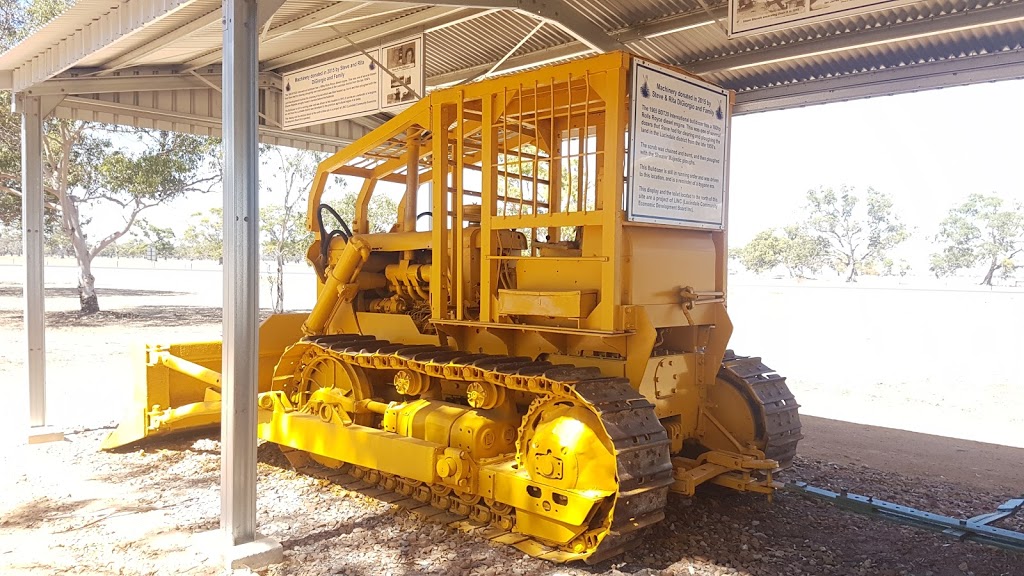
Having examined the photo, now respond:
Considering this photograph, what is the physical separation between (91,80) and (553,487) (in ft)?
25.6

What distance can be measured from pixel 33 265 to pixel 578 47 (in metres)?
7.01

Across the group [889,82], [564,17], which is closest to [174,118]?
[564,17]

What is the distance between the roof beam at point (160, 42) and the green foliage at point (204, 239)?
21377 mm

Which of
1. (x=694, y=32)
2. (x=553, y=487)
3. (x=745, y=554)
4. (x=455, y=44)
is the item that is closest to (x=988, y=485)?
(x=745, y=554)

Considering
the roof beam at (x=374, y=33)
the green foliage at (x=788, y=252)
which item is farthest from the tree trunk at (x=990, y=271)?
the roof beam at (x=374, y=33)

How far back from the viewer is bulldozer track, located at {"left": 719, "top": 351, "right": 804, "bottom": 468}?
5.90 meters

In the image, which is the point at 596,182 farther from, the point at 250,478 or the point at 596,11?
the point at 596,11

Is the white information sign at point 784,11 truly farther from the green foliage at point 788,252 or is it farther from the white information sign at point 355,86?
the green foliage at point 788,252

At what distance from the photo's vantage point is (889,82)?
7.64 m

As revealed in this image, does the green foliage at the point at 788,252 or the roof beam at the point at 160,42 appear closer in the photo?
the roof beam at the point at 160,42

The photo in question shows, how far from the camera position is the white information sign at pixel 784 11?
18.7 ft

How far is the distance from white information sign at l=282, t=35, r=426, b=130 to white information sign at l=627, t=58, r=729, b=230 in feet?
13.3

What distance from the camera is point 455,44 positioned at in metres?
9.90

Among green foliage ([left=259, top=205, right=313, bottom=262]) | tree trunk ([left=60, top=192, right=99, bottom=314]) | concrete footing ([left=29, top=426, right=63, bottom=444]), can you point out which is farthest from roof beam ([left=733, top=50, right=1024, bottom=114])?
green foliage ([left=259, top=205, right=313, bottom=262])
